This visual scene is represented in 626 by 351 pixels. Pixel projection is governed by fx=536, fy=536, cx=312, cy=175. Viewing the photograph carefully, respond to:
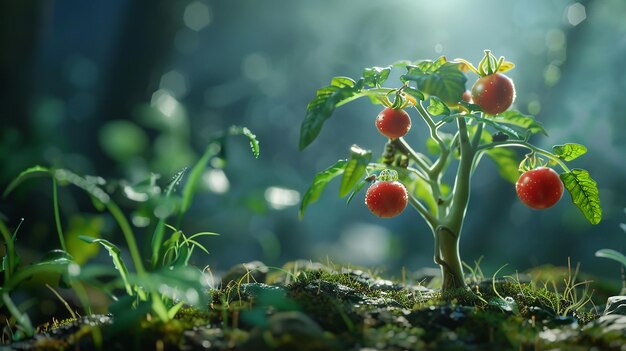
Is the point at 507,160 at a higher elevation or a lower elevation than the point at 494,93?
lower

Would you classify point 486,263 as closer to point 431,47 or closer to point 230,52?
point 431,47

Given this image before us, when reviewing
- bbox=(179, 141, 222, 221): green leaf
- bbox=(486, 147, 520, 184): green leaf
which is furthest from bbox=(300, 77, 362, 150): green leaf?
bbox=(486, 147, 520, 184): green leaf

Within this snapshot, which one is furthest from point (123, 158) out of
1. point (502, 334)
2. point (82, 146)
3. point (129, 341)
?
point (502, 334)

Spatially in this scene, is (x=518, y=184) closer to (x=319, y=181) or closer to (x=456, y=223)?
(x=456, y=223)

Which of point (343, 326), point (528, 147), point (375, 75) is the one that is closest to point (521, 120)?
point (528, 147)

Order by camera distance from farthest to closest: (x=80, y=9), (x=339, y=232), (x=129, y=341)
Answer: (x=339, y=232)
(x=80, y=9)
(x=129, y=341)

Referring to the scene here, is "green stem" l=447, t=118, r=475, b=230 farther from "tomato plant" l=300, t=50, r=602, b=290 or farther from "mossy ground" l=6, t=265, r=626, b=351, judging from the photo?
"mossy ground" l=6, t=265, r=626, b=351

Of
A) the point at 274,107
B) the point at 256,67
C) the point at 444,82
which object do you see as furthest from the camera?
the point at 274,107
